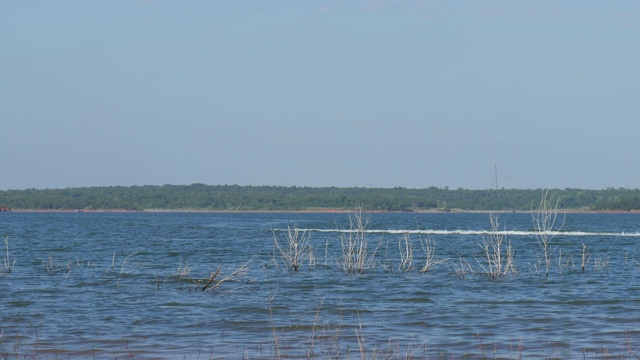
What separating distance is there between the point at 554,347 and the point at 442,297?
9.17m

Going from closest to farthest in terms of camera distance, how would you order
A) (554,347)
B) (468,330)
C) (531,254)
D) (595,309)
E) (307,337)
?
(554,347)
(307,337)
(468,330)
(595,309)
(531,254)

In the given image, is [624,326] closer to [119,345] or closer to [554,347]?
[554,347]

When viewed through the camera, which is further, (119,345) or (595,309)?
(595,309)

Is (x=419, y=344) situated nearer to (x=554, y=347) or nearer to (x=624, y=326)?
(x=554, y=347)

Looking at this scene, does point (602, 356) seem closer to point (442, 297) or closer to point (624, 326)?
point (624, 326)

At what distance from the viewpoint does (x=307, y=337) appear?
18344mm

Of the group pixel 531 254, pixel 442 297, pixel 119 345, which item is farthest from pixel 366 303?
pixel 531 254

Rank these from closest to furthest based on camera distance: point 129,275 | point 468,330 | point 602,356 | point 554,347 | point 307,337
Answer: point 602,356, point 554,347, point 307,337, point 468,330, point 129,275

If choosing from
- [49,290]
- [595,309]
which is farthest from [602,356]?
[49,290]

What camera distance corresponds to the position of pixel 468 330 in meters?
19.6

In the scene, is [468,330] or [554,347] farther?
[468,330]

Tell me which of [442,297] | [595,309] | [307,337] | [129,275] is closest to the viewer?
[307,337]

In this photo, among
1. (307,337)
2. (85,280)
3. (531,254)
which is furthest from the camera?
(531,254)

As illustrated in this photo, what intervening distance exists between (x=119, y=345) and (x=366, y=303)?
29.3ft
